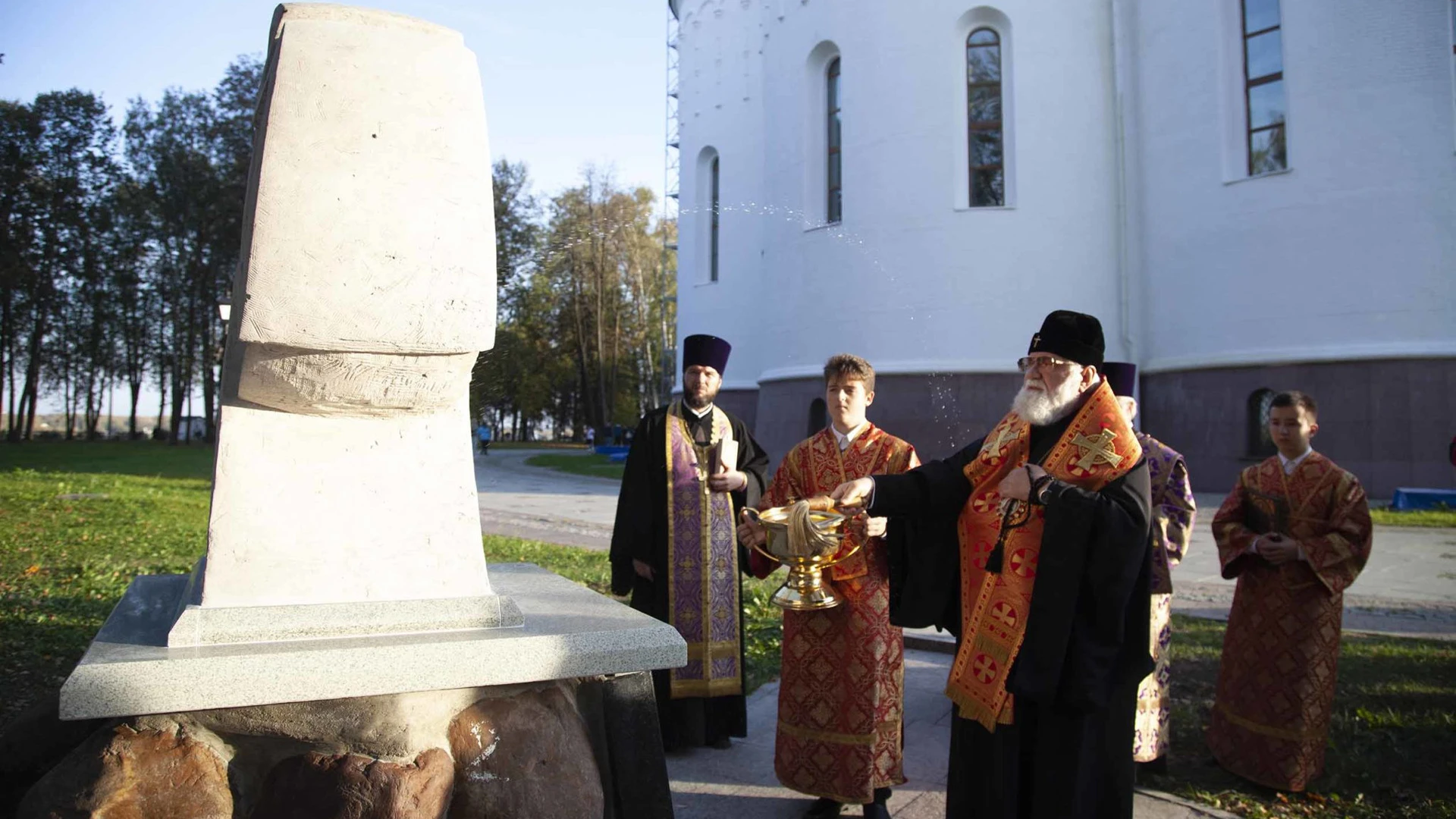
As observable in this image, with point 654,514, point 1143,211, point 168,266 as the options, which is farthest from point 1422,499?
point 168,266

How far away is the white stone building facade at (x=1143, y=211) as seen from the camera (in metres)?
15.2

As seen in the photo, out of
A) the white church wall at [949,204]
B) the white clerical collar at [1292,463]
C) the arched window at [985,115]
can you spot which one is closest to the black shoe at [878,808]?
the white clerical collar at [1292,463]

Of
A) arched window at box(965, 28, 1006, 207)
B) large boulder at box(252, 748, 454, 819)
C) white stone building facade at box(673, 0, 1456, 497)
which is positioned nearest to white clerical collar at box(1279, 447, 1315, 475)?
large boulder at box(252, 748, 454, 819)

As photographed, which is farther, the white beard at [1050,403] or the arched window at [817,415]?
the arched window at [817,415]

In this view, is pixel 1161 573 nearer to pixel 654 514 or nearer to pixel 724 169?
pixel 654 514

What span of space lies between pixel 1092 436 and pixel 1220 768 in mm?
2525

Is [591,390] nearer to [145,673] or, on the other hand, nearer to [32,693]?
[32,693]

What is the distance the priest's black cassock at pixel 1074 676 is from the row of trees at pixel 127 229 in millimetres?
34012

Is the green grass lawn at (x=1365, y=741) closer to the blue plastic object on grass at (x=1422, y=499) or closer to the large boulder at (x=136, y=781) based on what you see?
the large boulder at (x=136, y=781)

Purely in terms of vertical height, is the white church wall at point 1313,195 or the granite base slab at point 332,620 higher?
the white church wall at point 1313,195

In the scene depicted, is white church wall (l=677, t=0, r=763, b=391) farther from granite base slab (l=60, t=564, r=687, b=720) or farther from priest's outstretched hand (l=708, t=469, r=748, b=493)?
granite base slab (l=60, t=564, r=687, b=720)

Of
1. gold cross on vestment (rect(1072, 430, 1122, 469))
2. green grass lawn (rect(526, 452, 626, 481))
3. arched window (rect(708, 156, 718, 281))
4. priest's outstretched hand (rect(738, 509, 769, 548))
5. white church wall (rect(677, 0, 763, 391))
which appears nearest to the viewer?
gold cross on vestment (rect(1072, 430, 1122, 469))

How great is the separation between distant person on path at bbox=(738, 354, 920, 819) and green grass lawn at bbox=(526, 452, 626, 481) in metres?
20.2

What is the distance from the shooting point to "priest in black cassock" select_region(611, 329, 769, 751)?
5.00m
